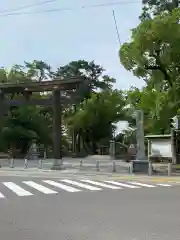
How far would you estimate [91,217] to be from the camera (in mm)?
9742

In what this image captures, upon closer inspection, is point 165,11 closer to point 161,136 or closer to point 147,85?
point 147,85

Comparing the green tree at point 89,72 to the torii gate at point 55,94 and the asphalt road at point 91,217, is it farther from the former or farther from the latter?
the asphalt road at point 91,217

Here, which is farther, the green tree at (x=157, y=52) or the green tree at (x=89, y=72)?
the green tree at (x=89, y=72)

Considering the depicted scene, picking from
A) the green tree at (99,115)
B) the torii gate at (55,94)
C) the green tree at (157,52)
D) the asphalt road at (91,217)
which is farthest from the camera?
the green tree at (99,115)

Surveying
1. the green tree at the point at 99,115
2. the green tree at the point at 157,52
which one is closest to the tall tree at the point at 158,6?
the green tree at the point at 157,52

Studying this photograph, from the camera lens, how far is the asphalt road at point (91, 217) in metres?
7.88

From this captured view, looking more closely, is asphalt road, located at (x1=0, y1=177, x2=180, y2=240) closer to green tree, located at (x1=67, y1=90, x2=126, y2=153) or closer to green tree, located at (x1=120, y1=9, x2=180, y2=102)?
green tree, located at (x1=120, y1=9, x2=180, y2=102)

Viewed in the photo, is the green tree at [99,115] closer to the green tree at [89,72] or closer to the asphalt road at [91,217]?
the green tree at [89,72]

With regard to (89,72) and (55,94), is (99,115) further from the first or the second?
(55,94)

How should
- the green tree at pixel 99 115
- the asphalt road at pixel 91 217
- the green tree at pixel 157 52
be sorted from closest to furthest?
the asphalt road at pixel 91 217 < the green tree at pixel 157 52 < the green tree at pixel 99 115

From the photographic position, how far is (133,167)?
1037 inches

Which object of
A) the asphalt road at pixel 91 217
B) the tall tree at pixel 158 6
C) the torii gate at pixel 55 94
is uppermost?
the tall tree at pixel 158 6

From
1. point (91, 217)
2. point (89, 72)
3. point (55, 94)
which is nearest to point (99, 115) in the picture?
point (89, 72)

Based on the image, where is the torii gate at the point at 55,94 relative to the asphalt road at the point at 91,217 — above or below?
above
